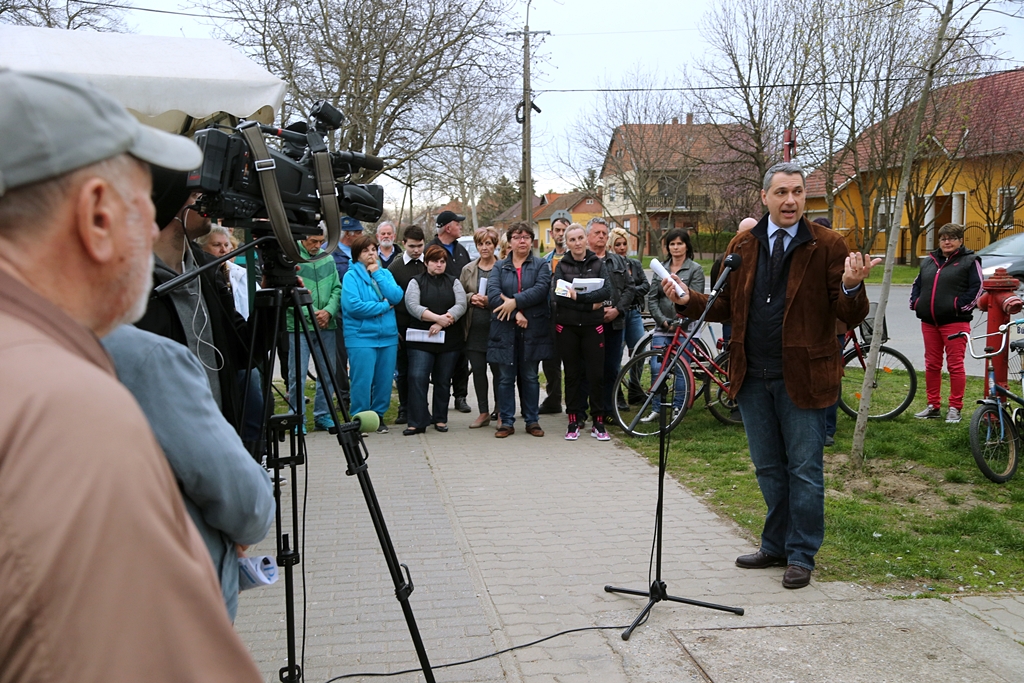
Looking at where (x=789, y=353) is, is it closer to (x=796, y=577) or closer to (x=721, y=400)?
(x=796, y=577)

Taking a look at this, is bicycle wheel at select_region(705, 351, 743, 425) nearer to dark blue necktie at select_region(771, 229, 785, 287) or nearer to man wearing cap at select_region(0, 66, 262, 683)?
dark blue necktie at select_region(771, 229, 785, 287)

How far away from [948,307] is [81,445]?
9409 mm

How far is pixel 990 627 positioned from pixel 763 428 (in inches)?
58.0

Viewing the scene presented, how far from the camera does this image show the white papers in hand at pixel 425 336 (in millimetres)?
9086

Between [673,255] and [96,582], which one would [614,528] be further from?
[96,582]

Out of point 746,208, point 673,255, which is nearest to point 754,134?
Result: point 746,208

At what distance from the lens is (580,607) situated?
176 inches

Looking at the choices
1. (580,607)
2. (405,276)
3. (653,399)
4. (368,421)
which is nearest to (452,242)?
(405,276)

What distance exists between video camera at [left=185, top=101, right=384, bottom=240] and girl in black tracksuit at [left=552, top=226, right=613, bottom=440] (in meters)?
5.54

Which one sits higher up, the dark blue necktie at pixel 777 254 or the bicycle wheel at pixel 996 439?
the dark blue necktie at pixel 777 254

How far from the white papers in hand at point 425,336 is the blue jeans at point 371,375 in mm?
217

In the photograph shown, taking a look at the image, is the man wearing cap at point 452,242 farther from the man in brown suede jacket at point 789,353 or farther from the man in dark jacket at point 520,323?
the man in brown suede jacket at point 789,353

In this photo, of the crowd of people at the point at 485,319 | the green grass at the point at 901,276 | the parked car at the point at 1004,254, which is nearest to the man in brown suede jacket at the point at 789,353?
the crowd of people at the point at 485,319

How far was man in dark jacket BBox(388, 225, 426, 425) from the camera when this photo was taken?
955 centimetres
